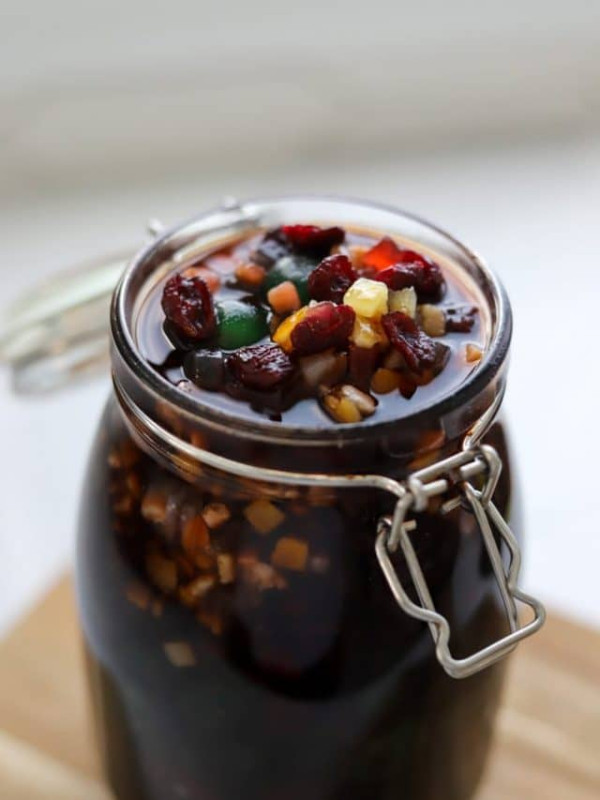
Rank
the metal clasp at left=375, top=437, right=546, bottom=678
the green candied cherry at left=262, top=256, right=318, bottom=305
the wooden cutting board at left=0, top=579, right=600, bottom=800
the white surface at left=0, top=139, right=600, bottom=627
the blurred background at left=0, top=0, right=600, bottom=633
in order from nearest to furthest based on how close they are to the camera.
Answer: the metal clasp at left=375, top=437, right=546, bottom=678 < the green candied cherry at left=262, top=256, right=318, bottom=305 < the wooden cutting board at left=0, top=579, right=600, bottom=800 < the white surface at left=0, top=139, right=600, bottom=627 < the blurred background at left=0, top=0, right=600, bottom=633

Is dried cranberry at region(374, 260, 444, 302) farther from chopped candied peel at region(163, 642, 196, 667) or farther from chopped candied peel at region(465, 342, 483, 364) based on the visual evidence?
chopped candied peel at region(163, 642, 196, 667)

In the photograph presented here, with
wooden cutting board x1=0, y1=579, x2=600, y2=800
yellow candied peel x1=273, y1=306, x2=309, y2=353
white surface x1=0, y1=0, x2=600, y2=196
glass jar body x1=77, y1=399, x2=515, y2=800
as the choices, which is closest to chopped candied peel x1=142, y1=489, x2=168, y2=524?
glass jar body x1=77, y1=399, x2=515, y2=800

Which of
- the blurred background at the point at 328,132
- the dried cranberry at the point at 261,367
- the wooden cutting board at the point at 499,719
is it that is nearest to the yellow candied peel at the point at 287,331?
the dried cranberry at the point at 261,367

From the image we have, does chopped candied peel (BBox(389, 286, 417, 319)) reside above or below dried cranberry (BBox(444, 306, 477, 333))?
above

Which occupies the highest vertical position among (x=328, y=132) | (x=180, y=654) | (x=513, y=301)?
(x=180, y=654)

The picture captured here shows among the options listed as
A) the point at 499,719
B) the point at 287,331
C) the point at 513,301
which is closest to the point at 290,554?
the point at 287,331

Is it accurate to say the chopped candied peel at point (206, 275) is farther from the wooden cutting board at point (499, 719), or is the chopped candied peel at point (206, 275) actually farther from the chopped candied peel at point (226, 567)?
the wooden cutting board at point (499, 719)

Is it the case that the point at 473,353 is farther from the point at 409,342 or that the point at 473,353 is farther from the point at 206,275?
the point at 206,275
